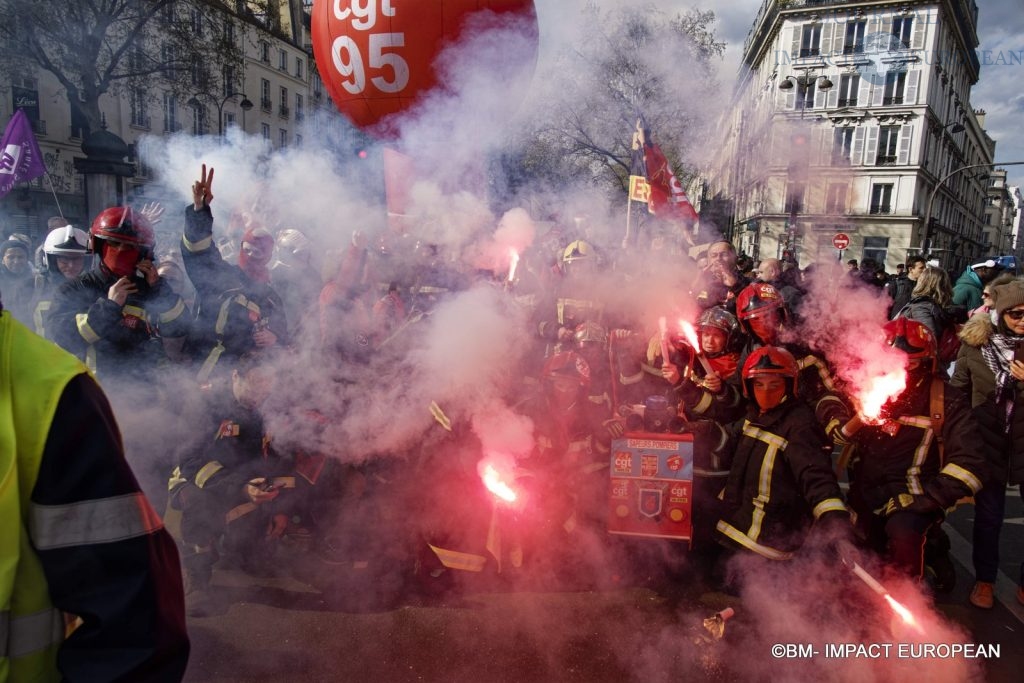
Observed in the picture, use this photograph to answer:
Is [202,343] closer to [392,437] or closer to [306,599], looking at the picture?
[392,437]

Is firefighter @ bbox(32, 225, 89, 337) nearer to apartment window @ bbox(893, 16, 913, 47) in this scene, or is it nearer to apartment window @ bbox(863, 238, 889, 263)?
apartment window @ bbox(893, 16, 913, 47)

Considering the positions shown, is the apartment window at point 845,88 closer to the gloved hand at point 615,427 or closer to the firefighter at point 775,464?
the firefighter at point 775,464

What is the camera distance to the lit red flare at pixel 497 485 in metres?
3.44

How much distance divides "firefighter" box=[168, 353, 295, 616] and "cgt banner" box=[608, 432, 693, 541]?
78.4 inches

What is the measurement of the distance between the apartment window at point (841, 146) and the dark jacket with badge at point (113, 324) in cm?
839

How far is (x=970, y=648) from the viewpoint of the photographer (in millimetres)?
2953

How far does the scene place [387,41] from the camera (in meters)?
4.26

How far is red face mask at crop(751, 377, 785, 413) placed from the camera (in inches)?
130

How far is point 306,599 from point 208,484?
0.87m

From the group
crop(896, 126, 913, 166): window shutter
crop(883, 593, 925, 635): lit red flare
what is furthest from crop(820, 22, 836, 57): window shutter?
crop(896, 126, 913, 166): window shutter

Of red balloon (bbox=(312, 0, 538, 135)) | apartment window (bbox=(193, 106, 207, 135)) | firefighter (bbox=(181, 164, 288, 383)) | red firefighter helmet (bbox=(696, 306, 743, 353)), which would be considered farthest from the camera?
apartment window (bbox=(193, 106, 207, 135))

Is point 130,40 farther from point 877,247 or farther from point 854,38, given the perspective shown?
point 877,247

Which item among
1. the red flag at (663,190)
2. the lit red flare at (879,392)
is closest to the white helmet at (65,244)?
the red flag at (663,190)

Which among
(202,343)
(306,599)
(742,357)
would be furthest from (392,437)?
(742,357)
